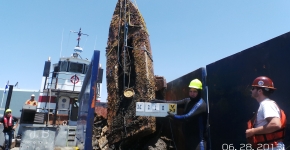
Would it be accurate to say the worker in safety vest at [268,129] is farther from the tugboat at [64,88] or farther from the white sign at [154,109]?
the tugboat at [64,88]

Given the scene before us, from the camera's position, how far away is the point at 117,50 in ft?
17.0

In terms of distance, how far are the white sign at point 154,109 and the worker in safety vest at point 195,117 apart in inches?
5.4

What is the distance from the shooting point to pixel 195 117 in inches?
137

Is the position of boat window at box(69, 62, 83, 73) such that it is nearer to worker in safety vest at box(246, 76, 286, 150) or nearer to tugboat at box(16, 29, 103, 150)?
tugboat at box(16, 29, 103, 150)

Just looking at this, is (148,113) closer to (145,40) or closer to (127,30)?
(145,40)

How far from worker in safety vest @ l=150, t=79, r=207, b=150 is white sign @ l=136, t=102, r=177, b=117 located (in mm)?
138

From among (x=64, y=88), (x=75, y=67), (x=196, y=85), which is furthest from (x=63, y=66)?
(x=196, y=85)

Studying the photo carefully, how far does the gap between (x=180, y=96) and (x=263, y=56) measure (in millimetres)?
2033

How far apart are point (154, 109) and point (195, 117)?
0.68 metres

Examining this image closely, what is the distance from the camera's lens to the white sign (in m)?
3.71

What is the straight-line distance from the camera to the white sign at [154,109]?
371 centimetres
